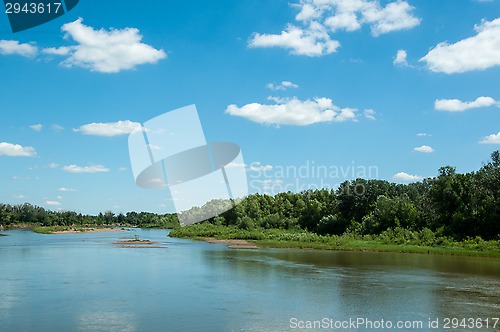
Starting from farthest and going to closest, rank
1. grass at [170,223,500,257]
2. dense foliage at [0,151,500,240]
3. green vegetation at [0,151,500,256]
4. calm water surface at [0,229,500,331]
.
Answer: dense foliage at [0,151,500,240] → green vegetation at [0,151,500,256] → grass at [170,223,500,257] → calm water surface at [0,229,500,331]

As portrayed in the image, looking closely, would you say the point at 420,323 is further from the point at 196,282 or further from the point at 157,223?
the point at 157,223

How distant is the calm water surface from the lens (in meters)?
17.0

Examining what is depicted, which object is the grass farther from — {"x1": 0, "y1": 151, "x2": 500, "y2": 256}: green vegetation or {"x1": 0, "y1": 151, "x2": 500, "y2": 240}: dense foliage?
{"x1": 0, "y1": 151, "x2": 500, "y2": 240}: dense foliage

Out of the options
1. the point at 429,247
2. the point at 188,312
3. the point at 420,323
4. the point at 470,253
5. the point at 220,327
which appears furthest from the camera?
the point at 429,247

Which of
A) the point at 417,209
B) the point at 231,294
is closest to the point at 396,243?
the point at 417,209

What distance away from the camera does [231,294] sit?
2225 centimetres

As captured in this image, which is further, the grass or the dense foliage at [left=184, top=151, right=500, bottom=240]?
the dense foliage at [left=184, top=151, right=500, bottom=240]

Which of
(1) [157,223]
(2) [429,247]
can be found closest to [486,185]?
(2) [429,247]

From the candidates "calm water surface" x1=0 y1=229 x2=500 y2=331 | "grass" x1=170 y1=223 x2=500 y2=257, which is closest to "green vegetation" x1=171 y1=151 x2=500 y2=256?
"grass" x1=170 y1=223 x2=500 y2=257

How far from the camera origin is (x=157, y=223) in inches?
7156

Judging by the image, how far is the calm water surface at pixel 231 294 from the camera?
55.6ft

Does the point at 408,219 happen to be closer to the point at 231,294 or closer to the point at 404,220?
the point at 404,220

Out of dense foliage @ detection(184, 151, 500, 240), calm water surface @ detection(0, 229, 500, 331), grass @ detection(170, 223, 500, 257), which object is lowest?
calm water surface @ detection(0, 229, 500, 331)

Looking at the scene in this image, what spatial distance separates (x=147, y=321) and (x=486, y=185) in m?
43.7
